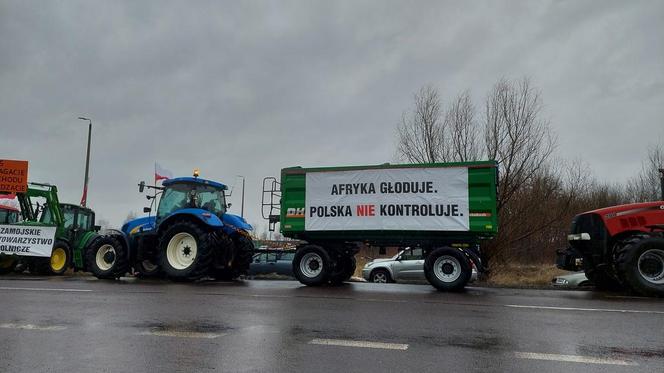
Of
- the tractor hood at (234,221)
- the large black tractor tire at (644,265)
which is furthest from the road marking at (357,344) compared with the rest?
the tractor hood at (234,221)

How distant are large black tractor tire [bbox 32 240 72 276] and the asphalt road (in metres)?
7.75

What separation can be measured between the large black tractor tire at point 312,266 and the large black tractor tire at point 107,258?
16.2ft

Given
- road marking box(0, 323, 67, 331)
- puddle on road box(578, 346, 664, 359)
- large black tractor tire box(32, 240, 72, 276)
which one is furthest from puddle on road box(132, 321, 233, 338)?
large black tractor tire box(32, 240, 72, 276)

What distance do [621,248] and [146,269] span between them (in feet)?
39.8

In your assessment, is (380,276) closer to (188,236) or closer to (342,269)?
(342,269)

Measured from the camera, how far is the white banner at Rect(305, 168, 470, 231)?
479 inches

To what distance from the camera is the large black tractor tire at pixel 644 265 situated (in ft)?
35.4

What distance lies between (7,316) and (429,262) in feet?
26.2

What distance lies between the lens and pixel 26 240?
16.5m

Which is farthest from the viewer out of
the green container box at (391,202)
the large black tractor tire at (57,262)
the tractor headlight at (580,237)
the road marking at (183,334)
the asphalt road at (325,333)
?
the large black tractor tire at (57,262)

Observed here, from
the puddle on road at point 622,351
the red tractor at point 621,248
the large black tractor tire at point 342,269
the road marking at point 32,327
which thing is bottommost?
the road marking at point 32,327

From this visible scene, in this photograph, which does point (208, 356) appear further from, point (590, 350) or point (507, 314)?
point (507, 314)

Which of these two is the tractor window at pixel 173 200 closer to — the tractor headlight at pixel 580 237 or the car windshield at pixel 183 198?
the car windshield at pixel 183 198

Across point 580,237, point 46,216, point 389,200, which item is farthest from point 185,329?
point 46,216
